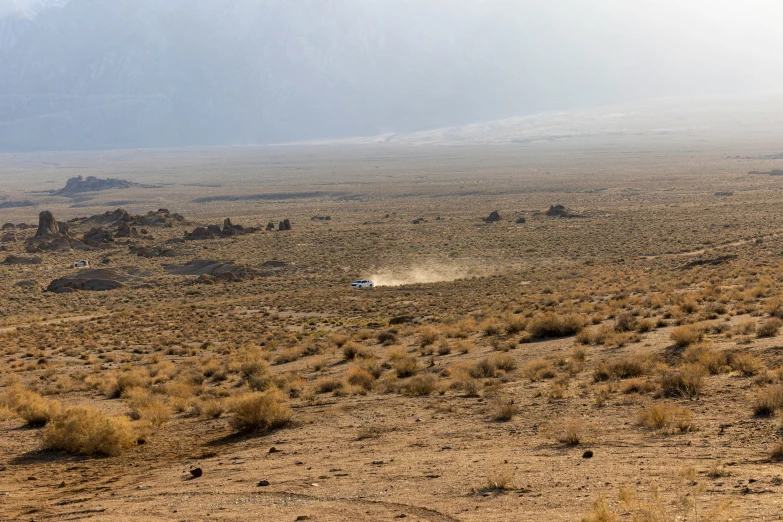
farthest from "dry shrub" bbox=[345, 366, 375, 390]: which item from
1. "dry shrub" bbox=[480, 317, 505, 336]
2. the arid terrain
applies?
"dry shrub" bbox=[480, 317, 505, 336]

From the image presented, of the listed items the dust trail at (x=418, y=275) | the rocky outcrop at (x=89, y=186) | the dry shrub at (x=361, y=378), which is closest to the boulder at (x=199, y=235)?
the dust trail at (x=418, y=275)

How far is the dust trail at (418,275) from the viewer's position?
49000 millimetres

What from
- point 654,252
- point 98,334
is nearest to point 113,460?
point 98,334

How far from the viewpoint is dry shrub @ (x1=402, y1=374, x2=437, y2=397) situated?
16578 millimetres

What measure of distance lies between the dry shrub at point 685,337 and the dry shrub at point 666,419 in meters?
5.80

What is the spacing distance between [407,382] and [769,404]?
7.79 metres

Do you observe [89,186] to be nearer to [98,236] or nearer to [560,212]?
[98,236]

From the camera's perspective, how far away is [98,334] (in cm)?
3234

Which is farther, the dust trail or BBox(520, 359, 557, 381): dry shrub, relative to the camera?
the dust trail

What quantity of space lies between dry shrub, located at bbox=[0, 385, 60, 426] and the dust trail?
97.8ft

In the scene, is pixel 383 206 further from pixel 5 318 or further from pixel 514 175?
pixel 5 318

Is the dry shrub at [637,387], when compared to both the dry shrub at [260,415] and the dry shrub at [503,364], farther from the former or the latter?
the dry shrub at [260,415]

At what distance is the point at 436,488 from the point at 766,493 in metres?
3.69

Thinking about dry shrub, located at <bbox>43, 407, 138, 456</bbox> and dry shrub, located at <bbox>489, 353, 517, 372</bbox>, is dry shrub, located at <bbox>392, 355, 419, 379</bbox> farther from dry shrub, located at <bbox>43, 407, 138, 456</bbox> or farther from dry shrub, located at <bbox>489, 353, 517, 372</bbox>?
dry shrub, located at <bbox>43, 407, 138, 456</bbox>
